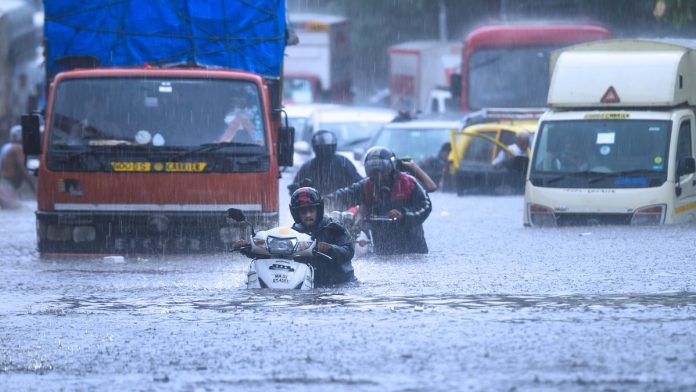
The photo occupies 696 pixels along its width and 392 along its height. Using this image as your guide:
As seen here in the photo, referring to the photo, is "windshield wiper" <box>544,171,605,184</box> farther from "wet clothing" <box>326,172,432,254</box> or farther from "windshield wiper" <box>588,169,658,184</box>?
"wet clothing" <box>326,172,432,254</box>

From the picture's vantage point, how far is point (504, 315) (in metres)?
10.5

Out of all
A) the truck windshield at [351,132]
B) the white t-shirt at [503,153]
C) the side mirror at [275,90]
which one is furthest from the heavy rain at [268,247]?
the truck windshield at [351,132]

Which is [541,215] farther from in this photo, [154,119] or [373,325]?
[373,325]

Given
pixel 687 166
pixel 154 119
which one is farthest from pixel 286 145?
pixel 687 166

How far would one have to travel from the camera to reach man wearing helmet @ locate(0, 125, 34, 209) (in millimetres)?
26625

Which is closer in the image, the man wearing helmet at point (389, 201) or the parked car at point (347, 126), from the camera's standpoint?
the man wearing helmet at point (389, 201)

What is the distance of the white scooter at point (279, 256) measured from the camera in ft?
38.2

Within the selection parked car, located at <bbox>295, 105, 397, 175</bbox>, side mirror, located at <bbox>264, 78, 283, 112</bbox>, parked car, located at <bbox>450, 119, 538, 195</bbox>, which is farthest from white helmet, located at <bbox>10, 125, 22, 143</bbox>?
side mirror, located at <bbox>264, 78, 283, 112</bbox>

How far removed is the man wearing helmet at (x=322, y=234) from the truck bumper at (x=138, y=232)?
3606 mm

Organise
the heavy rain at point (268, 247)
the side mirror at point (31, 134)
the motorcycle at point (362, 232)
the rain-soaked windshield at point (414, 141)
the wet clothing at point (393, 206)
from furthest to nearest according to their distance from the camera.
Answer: the rain-soaked windshield at point (414, 141) → the side mirror at point (31, 134) → the wet clothing at point (393, 206) → the motorcycle at point (362, 232) → the heavy rain at point (268, 247)

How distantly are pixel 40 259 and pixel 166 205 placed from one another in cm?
160

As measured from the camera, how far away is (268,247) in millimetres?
11633

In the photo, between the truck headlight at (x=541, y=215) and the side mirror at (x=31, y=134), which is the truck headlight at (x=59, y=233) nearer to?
the side mirror at (x=31, y=134)

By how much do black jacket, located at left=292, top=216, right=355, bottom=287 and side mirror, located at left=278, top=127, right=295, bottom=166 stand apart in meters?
4.28
